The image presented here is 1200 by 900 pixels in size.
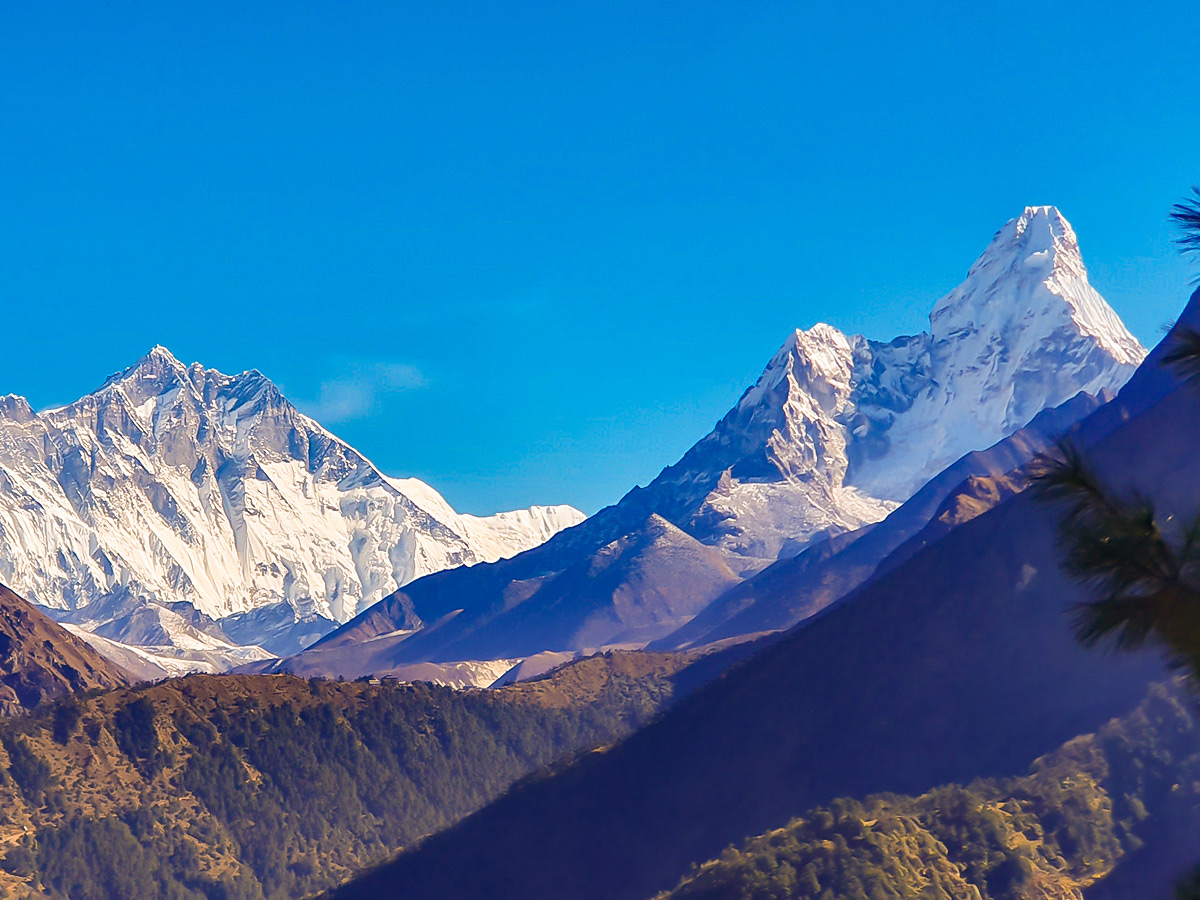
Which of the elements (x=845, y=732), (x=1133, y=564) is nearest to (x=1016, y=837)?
(x=845, y=732)

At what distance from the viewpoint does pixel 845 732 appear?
15675 centimetres

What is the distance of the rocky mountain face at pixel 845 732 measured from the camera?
14075 cm

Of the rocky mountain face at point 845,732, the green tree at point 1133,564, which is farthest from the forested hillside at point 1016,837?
the green tree at point 1133,564

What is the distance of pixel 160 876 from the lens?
178 meters

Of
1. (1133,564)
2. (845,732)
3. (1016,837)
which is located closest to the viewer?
(1133,564)

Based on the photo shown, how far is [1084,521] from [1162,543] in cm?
56

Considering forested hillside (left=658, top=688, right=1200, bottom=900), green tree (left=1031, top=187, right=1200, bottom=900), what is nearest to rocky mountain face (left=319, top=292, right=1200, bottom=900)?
forested hillside (left=658, top=688, right=1200, bottom=900)

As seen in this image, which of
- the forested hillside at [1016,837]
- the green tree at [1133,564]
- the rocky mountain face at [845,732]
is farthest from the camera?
the rocky mountain face at [845,732]

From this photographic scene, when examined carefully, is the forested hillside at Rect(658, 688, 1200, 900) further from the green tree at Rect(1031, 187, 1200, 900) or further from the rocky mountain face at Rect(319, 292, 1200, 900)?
the green tree at Rect(1031, 187, 1200, 900)

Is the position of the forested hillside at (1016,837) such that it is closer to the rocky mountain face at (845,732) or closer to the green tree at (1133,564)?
the rocky mountain face at (845,732)

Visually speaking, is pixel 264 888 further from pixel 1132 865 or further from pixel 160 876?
pixel 1132 865

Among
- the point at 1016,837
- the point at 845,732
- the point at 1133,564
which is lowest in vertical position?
the point at 1016,837

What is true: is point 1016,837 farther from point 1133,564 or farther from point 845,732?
point 1133,564

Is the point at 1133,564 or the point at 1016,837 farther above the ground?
the point at 1133,564
